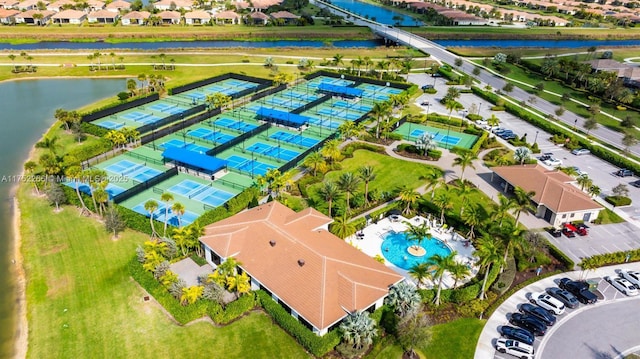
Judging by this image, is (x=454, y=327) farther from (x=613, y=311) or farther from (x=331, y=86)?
(x=331, y=86)

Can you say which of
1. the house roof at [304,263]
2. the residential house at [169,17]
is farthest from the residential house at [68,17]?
the house roof at [304,263]

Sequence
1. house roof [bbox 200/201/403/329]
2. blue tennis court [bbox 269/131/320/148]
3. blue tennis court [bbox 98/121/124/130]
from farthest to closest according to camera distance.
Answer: blue tennis court [bbox 98/121/124/130], blue tennis court [bbox 269/131/320/148], house roof [bbox 200/201/403/329]

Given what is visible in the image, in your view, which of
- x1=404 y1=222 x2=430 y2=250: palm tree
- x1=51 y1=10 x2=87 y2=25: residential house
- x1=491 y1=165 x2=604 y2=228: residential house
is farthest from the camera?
x1=51 y1=10 x2=87 y2=25: residential house

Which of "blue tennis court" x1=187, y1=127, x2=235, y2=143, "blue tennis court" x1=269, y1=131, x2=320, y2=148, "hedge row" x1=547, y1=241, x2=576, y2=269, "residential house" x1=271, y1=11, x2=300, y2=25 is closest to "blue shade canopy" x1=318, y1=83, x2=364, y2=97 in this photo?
"blue tennis court" x1=269, y1=131, x2=320, y2=148

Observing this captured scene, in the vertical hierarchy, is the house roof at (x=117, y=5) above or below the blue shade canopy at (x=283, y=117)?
above

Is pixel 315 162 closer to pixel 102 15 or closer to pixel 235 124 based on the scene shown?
pixel 235 124

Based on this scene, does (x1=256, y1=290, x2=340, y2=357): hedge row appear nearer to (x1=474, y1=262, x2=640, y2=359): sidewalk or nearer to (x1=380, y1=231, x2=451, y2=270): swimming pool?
(x1=474, y1=262, x2=640, y2=359): sidewalk

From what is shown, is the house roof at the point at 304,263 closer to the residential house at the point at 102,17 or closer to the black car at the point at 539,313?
the black car at the point at 539,313
